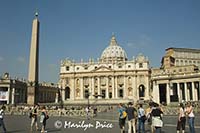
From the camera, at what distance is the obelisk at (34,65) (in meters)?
26.0

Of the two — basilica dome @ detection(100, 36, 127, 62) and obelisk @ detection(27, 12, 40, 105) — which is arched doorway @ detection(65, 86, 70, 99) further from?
obelisk @ detection(27, 12, 40, 105)

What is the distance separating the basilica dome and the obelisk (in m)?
70.1

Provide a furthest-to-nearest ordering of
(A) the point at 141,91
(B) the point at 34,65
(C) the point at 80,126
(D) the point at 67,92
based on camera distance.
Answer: (D) the point at 67,92
(A) the point at 141,91
(B) the point at 34,65
(C) the point at 80,126

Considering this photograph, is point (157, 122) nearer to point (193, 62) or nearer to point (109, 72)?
point (109, 72)

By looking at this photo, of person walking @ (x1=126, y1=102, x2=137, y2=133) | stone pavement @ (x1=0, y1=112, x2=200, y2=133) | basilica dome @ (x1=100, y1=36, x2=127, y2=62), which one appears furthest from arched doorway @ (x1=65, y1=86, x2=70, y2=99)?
person walking @ (x1=126, y1=102, x2=137, y2=133)

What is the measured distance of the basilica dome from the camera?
3868 inches

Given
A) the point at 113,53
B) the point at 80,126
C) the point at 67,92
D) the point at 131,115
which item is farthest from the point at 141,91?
the point at 131,115

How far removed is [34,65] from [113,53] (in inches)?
2926

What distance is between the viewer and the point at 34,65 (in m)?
26.1

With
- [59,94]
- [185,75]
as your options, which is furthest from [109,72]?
[185,75]

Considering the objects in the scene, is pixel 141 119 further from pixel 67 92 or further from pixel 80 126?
pixel 67 92

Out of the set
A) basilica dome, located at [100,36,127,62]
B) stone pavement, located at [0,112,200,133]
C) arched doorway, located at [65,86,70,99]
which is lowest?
stone pavement, located at [0,112,200,133]

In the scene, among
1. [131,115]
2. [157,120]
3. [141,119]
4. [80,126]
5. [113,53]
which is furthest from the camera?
[113,53]

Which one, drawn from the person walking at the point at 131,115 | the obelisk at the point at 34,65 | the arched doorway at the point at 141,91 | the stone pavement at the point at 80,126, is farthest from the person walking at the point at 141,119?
the arched doorway at the point at 141,91
